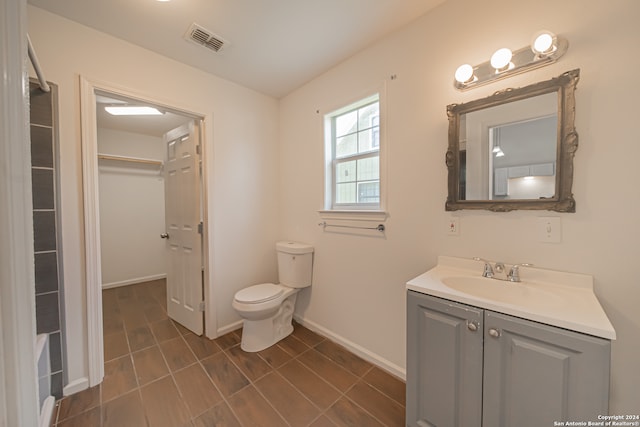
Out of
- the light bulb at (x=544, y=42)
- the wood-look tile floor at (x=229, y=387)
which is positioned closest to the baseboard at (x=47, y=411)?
the wood-look tile floor at (x=229, y=387)

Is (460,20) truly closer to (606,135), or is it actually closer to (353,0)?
(353,0)

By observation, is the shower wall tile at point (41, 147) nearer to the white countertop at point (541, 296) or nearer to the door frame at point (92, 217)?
the door frame at point (92, 217)

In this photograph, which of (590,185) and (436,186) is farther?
(436,186)

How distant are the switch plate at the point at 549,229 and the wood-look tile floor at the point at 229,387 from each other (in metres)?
1.24

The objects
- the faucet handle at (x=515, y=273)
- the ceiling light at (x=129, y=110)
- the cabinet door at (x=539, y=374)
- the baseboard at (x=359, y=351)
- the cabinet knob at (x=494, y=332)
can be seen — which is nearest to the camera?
the cabinet door at (x=539, y=374)

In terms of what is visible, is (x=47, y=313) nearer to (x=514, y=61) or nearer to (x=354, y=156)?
(x=354, y=156)

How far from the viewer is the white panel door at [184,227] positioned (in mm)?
2189

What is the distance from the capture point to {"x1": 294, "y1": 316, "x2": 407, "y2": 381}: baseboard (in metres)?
1.70

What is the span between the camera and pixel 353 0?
1403 mm

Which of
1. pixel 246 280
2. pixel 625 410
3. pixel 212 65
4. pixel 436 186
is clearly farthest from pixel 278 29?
pixel 625 410

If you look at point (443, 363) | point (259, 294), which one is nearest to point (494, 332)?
point (443, 363)

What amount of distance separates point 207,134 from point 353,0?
4.87 ft

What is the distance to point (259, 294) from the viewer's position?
208 centimetres

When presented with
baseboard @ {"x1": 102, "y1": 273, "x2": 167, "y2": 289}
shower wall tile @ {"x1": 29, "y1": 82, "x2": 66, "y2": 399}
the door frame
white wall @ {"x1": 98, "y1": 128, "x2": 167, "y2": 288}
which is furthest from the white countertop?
baseboard @ {"x1": 102, "y1": 273, "x2": 167, "y2": 289}
